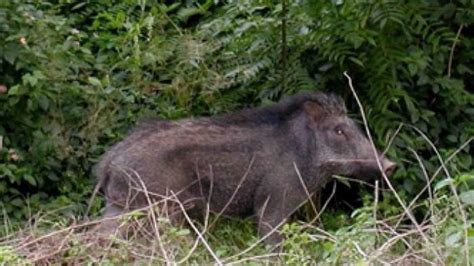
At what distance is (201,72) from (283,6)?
114 cm

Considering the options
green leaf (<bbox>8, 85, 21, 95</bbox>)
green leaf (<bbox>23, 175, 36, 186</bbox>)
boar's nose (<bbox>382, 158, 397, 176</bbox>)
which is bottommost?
green leaf (<bbox>23, 175, 36, 186</bbox>)

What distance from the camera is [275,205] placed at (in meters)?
9.67

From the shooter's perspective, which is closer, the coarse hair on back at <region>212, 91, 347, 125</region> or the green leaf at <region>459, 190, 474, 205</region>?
the green leaf at <region>459, 190, 474, 205</region>

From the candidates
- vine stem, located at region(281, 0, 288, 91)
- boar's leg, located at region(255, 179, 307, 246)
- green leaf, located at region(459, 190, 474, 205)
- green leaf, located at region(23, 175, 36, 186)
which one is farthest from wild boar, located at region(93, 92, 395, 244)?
green leaf, located at region(459, 190, 474, 205)

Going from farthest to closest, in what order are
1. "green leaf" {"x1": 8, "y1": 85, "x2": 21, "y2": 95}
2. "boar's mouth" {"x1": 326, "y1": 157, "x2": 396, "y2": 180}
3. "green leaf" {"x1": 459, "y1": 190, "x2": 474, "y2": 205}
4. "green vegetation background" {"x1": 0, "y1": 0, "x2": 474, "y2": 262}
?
"green vegetation background" {"x1": 0, "y1": 0, "x2": 474, "y2": 262} < "green leaf" {"x1": 8, "y1": 85, "x2": 21, "y2": 95} < "boar's mouth" {"x1": 326, "y1": 157, "x2": 396, "y2": 180} < "green leaf" {"x1": 459, "y1": 190, "x2": 474, "y2": 205}

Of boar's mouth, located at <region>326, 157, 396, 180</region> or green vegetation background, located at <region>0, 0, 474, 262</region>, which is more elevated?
green vegetation background, located at <region>0, 0, 474, 262</region>

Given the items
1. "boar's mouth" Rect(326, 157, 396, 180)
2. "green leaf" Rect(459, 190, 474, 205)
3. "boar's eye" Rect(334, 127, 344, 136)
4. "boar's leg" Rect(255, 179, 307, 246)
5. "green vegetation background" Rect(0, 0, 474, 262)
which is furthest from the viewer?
"green vegetation background" Rect(0, 0, 474, 262)

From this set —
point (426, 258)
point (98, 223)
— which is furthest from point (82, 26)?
point (426, 258)

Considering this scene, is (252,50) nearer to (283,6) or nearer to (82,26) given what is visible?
(283,6)

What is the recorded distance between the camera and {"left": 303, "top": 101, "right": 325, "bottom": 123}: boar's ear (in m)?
9.96

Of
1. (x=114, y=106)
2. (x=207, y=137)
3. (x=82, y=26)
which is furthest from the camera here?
(x=82, y=26)

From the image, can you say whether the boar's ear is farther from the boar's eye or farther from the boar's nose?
the boar's nose

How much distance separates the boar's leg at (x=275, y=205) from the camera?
9625 millimetres

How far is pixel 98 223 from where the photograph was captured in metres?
8.89
